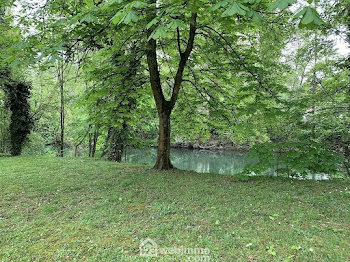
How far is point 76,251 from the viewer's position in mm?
2359

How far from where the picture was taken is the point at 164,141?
6.14 metres

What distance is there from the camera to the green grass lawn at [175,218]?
231cm

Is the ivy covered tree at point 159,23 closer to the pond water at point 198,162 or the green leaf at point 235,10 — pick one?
the green leaf at point 235,10

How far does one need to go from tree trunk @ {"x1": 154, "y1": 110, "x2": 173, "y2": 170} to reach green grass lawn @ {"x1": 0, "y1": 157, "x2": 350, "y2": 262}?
1086mm

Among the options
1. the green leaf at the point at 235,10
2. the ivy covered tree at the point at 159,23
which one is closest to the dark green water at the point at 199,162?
the ivy covered tree at the point at 159,23

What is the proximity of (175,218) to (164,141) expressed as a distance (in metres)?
3.17

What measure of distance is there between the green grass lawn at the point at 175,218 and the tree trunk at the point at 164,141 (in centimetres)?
109

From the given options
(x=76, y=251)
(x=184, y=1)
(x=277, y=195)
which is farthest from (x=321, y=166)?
(x=76, y=251)

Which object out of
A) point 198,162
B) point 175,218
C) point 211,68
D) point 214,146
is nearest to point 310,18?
point 175,218

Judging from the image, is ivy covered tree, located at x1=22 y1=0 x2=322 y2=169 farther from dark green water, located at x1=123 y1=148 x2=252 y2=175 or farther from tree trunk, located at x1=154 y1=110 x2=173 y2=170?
dark green water, located at x1=123 y1=148 x2=252 y2=175

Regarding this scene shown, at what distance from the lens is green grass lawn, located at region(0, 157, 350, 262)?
2.31 m

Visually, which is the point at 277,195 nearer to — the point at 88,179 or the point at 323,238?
the point at 323,238

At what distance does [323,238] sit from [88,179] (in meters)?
4.93

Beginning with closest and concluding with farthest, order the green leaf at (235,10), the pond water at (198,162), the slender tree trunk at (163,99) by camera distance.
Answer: the green leaf at (235,10) → the slender tree trunk at (163,99) → the pond water at (198,162)
